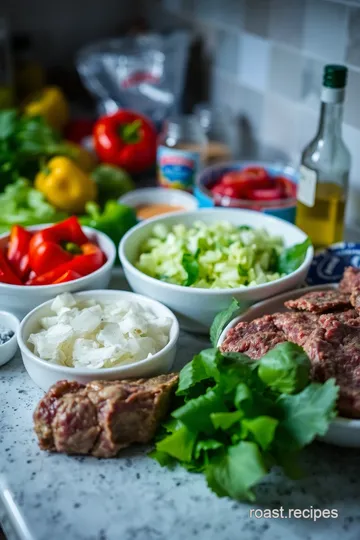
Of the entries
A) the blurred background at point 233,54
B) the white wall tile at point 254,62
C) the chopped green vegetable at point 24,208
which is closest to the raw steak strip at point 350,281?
the blurred background at point 233,54

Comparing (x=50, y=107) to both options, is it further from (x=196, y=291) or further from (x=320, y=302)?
(x=320, y=302)

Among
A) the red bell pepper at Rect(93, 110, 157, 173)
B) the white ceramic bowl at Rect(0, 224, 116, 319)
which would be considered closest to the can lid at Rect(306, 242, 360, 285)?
the white ceramic bowl at Rect(0, 224, 116, 319)

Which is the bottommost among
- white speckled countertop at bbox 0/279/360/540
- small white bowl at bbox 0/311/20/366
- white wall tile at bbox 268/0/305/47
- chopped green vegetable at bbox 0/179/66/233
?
white speckled countertop at bbox 0/279/360/540

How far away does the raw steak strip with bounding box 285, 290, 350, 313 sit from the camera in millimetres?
1086

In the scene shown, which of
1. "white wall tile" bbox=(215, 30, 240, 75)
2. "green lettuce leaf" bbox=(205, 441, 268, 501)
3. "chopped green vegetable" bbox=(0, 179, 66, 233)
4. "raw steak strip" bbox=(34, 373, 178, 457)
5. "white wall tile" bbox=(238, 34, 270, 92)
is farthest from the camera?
"white wall tile" bbox=(215, 30, 240, 75)

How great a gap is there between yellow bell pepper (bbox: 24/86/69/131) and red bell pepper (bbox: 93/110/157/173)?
0.25 metres

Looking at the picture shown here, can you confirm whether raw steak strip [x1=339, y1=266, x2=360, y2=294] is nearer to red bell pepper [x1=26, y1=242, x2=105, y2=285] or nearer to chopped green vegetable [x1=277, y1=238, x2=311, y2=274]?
chopped green vegetable [x1=277, y1=238, x2=311, y2=274]

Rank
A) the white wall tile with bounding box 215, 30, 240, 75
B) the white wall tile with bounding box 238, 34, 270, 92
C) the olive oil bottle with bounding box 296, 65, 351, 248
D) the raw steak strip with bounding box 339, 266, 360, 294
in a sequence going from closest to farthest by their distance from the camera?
the raw steak strip with bounding box 339, 266, 360, 294, the olive oil bottle with bounding box 296, 65, 351, 248, the white wall tile with bounding box 238, 34, 270, 92, the white wall tile with bounding box 215, 30, 240, 75

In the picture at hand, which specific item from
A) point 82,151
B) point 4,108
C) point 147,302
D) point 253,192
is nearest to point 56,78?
point 4,108

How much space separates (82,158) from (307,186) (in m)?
0.74

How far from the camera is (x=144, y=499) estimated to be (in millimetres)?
888

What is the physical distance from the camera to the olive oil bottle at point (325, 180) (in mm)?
1379

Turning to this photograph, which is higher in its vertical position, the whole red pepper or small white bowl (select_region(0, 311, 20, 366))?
the whole red pepper

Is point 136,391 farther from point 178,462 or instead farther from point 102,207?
point 102,207
